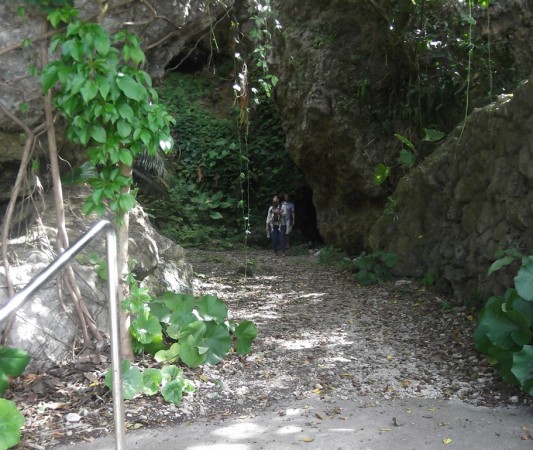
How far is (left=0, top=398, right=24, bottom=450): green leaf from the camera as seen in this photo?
12.5 feet

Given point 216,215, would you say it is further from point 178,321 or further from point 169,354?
point 169,354

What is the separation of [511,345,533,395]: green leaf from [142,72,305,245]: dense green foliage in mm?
12404

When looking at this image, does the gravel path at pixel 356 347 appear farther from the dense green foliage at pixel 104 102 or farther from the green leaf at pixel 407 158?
the green leaf at pixel 407 158

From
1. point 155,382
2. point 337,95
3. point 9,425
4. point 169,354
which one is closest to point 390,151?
point 337,95

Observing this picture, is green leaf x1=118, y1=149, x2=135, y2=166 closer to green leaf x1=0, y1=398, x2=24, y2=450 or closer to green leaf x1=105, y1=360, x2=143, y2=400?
green leaf x1=105, y1=360, x2=143, y2=400

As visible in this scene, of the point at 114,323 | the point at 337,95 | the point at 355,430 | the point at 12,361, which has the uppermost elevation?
the point at 337,95

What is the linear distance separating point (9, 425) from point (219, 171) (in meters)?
15.3

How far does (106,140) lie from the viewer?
4598mm

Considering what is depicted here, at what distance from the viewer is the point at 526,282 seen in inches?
183

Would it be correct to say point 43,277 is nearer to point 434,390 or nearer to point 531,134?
point 434,390

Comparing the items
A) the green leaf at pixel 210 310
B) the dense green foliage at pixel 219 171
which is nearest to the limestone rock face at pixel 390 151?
the green leaf at pixel 210 310

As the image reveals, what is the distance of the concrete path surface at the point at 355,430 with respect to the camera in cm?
410

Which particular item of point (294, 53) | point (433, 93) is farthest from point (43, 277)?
point (294, 53)

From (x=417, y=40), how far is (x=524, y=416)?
7.08 meters
